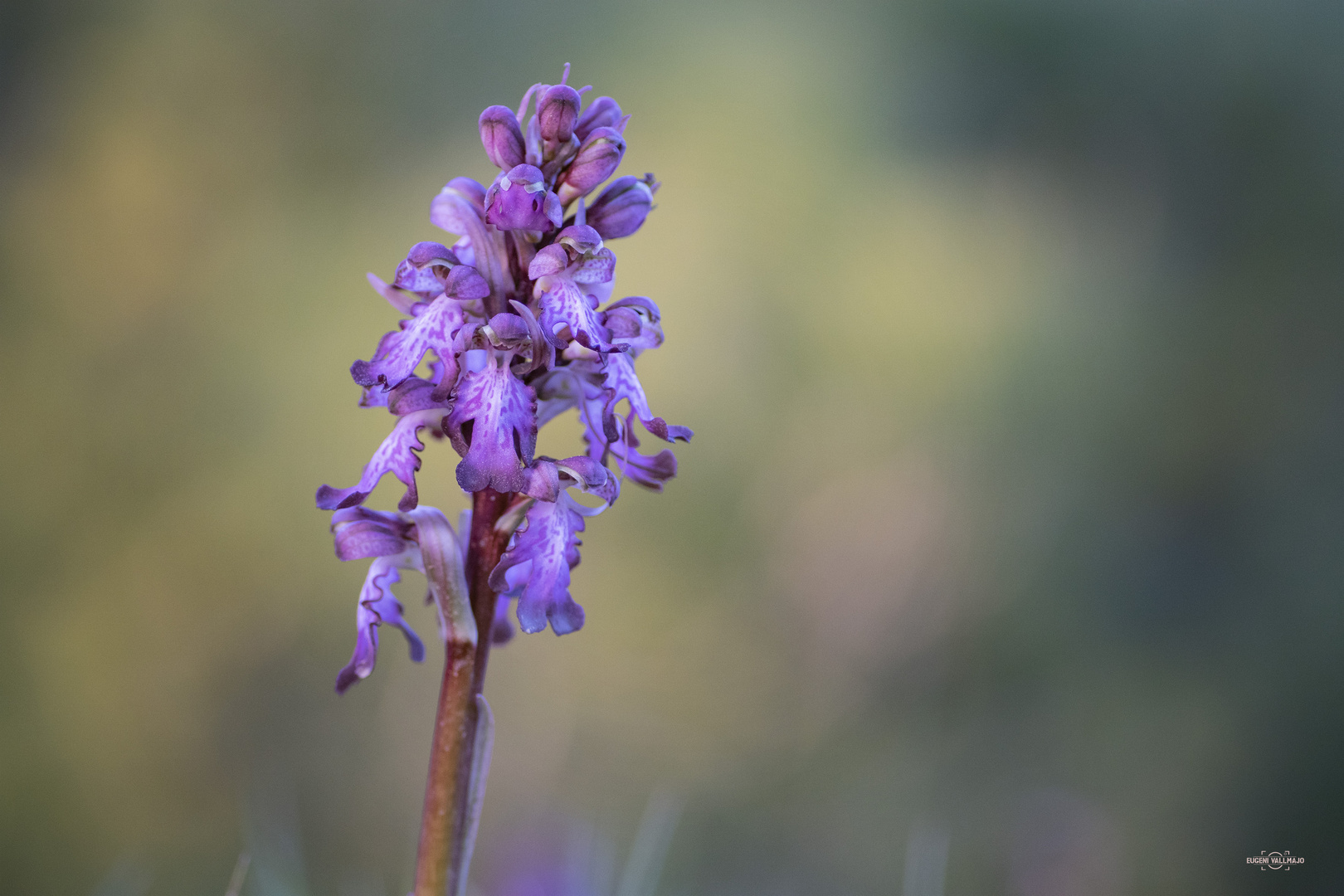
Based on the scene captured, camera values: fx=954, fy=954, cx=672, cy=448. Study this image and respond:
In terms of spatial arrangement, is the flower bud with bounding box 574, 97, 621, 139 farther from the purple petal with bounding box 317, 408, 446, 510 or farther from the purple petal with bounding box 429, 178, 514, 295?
the purple petal with bounding box 317, 408, 446, 510

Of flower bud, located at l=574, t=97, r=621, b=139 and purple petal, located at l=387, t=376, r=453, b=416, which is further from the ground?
flower bud, located at l=574, t=97, r=621, b=139

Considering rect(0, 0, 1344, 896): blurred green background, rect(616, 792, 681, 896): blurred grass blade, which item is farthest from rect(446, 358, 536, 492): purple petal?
rect(0, 0, 1344, 896): blurred green background

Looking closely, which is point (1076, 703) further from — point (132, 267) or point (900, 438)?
point (132, 267)

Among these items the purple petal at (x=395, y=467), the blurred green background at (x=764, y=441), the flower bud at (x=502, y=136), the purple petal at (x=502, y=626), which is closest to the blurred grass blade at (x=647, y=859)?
the purple petal at (x=502, y=626)

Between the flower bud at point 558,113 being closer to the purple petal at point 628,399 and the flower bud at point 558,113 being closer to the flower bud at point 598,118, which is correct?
the flower bud at point 598,118

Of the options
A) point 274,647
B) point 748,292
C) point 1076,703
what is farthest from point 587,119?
point 1076,703

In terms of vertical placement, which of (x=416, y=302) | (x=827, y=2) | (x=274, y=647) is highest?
(x=827, y=2)

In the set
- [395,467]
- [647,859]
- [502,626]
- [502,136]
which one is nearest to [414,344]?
[395,467]
